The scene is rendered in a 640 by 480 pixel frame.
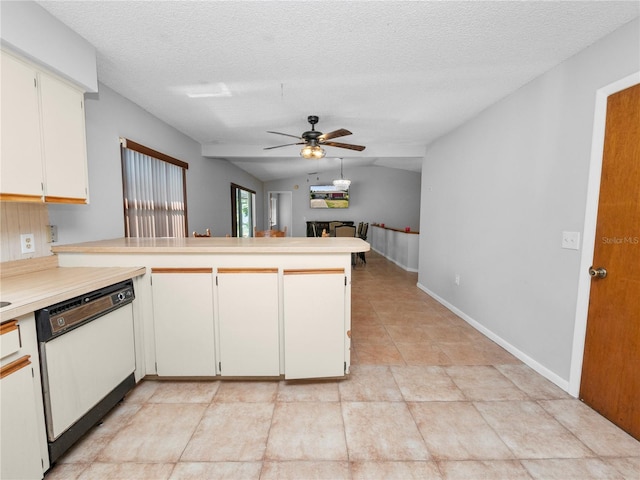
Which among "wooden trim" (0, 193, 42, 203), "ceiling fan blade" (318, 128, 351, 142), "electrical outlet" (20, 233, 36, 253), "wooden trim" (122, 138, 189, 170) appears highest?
"ceiling fan blade" (318, 128, 351, 142)

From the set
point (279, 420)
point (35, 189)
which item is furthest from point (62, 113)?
point (279, 420)

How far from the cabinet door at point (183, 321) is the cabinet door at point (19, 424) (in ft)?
2.50

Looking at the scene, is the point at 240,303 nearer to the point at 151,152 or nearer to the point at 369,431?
the point at 369,431

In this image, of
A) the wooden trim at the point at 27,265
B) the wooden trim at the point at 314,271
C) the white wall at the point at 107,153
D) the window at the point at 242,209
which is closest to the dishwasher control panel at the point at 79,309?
the wooden trim at the point at 27,265

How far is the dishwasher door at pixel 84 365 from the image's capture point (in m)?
1.29

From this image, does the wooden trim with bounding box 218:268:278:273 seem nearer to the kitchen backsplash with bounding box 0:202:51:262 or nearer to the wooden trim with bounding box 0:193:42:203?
the wooden trim with bounding box 0:193:42:203

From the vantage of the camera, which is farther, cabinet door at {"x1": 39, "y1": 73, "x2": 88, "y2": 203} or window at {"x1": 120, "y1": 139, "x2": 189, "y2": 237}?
window at {"x1": 120, "y1": 139, "x2": 189, "y2": 237}

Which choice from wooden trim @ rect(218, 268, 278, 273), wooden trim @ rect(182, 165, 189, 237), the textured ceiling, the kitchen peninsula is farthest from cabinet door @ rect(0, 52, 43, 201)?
wooden trim @ rect(182, 165, 189, 237)

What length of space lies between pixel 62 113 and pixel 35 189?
498 mm

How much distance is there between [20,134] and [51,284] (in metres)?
0.79

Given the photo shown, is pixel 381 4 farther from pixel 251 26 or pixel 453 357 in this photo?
pixel 453 357

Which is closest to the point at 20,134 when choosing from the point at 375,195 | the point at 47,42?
the point at 47,42

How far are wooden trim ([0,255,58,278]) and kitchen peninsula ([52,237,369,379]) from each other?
6cm

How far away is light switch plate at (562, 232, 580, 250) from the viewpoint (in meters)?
1.88
